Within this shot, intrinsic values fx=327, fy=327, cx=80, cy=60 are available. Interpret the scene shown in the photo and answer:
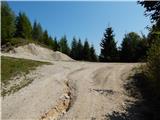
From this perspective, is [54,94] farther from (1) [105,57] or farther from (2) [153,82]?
(1) [105,57]

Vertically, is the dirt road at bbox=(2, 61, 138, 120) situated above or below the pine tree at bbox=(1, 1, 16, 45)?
below

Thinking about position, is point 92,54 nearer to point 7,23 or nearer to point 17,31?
point 17,31

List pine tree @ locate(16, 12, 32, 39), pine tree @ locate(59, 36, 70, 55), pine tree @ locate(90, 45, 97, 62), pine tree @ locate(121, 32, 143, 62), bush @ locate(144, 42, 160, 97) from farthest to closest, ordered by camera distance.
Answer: pine tree @ locate(59, 36, 70, 55)
pine tree @ locate(90, 45, 97, 62)
pine tree @ locate(16, 12, 32, 39)
pine tree @ locate(121, 32, 143, 62)
bush @ locate(144, 42, 160, 97)

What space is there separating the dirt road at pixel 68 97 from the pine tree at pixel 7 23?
43250 mm

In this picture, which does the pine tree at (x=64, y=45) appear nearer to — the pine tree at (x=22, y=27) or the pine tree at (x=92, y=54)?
the pine tree at (x=92, y=54)

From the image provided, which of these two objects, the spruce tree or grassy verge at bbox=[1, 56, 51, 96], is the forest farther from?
grassy verge at bbox=[1, 56, 51, 96]

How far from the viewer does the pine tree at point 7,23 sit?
2808 inches

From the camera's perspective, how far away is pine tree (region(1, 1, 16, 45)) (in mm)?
71312

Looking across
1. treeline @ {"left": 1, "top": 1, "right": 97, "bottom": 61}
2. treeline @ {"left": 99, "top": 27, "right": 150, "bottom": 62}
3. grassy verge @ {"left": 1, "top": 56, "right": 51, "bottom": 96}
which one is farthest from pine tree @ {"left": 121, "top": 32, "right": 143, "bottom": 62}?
grassy verge @ {"left": 1, "top": 56, "right": 51, "bottom": 96}

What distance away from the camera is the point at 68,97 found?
894 inches

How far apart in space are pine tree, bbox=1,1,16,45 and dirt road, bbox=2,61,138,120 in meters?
43.2

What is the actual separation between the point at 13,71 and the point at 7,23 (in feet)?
149

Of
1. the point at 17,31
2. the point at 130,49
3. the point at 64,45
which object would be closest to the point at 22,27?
the point at 17,31

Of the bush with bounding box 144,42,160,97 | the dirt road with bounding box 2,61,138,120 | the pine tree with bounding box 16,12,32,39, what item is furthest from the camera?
the pine tree with bounding box 16,12,32,39
